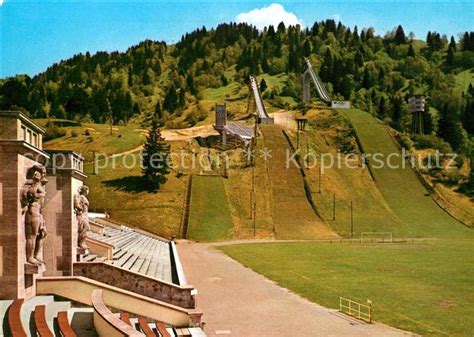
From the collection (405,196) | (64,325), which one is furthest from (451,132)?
(64,325)

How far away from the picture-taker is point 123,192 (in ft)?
207

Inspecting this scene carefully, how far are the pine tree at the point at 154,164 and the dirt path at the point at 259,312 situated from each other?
34670mm

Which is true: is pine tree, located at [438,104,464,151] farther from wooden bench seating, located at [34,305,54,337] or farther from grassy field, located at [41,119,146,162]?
wooden bench seating, located at [34,305,54,337]

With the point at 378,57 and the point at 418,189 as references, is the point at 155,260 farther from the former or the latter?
the point at 378,57

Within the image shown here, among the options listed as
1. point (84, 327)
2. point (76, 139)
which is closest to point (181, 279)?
point (84, 327)

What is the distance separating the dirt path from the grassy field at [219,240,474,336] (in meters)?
1.03

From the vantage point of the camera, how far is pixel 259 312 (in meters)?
19.6

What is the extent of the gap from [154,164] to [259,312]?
1837 inches

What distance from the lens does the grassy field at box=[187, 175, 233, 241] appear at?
56.3 m

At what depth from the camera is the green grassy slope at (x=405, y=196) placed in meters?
61.0

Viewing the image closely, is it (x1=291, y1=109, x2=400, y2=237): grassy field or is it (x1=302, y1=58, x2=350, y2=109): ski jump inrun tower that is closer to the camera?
(x1=291, y1=109, x2=400, y2=237): grassy field

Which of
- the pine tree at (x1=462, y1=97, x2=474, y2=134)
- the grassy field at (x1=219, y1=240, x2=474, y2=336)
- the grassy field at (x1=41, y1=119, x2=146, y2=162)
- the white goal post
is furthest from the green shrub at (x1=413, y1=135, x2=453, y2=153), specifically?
the grassy field at (x1=41, y1=119, x2=146, y2=162)

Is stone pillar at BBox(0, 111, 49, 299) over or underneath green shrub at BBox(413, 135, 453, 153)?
underneath

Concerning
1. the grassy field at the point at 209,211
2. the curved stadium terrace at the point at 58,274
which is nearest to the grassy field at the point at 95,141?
the grassy field at the point at 209,211
